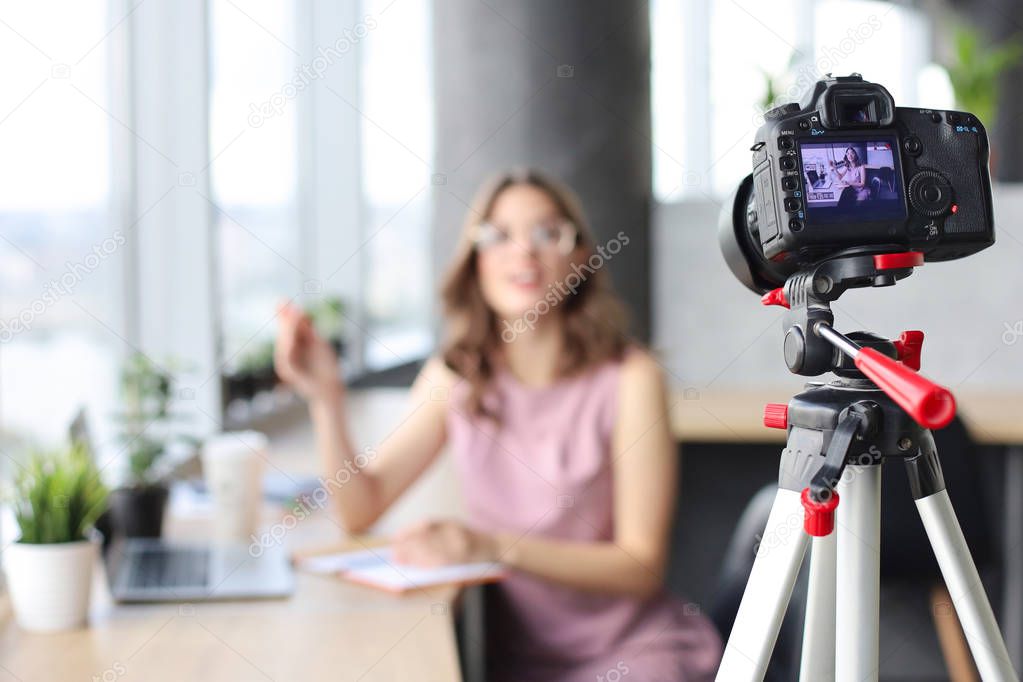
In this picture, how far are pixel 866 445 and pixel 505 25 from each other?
2.67 m

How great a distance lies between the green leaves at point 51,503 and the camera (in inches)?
53.5

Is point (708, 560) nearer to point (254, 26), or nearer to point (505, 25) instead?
point (505, 25)

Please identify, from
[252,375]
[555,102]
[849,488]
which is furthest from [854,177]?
[252,375]

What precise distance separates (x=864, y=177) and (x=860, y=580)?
31 cm

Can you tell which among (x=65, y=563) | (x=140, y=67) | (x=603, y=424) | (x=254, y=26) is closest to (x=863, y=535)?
(x=65, y=563)

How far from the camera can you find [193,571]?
1.61 meters

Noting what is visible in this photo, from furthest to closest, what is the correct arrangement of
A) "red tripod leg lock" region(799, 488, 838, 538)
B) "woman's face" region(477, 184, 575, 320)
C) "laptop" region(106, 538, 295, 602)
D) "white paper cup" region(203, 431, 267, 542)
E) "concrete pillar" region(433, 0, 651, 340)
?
"concrete pillar" region(433, 0, 651, 340)
"woman's face" region(477, 184, 575, 320)
"white paper cup" region(203, 431, 267, 542)
"laptop" region(106, 538, 295, 602)
"red tripod leg lock" region(799, 488, 838, 538)

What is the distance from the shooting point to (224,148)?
120 inches

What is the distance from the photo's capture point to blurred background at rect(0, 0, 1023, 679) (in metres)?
2.16

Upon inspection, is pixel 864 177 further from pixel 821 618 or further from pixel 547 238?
pixel 547 238

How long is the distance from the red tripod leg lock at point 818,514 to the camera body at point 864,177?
187 millimetres

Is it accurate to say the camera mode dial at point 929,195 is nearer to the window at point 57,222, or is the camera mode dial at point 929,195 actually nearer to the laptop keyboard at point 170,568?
the laptop keyboard at point 170,568

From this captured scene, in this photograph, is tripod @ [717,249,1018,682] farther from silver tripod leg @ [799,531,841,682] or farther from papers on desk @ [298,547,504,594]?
papers on desk @ [298,547,504,594]

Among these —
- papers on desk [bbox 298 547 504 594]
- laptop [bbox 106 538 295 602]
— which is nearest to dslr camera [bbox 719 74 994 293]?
papers on desk [bbox 298 547 504 594]
